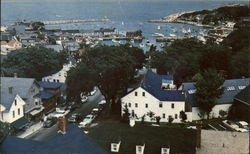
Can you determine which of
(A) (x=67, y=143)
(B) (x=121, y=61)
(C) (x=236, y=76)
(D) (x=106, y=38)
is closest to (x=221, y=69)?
(C) (x=236, y=76)

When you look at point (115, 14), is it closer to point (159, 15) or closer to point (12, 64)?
point (159, 15)

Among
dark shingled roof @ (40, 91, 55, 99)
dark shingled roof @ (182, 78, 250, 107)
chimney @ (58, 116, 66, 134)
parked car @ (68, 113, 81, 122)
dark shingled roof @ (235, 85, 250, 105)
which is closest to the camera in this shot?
chimney @ (58, 116, 66, 134)

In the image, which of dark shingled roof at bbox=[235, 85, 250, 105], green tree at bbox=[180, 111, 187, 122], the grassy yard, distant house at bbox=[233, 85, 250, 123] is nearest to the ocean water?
dark shingled roof at bbox=[235, 85, 250, 105]

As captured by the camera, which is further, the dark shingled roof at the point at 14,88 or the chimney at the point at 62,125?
the dark shingled roof at the point at 14,88

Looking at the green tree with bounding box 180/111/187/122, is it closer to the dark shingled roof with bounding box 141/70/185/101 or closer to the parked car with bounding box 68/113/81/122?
the dark shingled roof with bounding box 141/70/185/101

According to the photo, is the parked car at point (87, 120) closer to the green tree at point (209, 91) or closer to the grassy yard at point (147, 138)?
the grassy yard at point (147, 138)

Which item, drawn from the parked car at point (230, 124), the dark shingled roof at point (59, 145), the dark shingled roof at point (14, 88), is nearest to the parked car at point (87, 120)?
the dark shingled roof at point (14, 88)

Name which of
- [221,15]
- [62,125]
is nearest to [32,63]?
[221,15]
